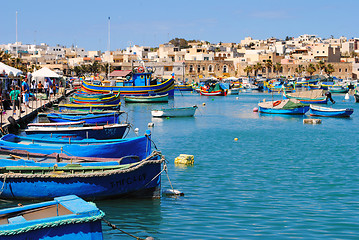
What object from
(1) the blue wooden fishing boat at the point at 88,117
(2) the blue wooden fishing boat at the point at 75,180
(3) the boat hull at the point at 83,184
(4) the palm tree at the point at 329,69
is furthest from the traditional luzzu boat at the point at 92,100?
(4) the palm tree at the point at 329,69

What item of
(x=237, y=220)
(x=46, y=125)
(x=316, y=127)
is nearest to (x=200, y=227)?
(x=237, y=220)

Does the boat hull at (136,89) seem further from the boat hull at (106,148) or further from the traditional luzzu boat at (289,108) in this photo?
the boat hull at (106,148)

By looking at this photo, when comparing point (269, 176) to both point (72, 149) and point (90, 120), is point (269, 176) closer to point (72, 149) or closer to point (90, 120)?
point (72, 149)

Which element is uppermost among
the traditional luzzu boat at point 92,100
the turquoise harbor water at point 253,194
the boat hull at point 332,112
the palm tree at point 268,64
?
the palm tree at point 268,64

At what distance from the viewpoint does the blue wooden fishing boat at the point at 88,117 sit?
93.1ft

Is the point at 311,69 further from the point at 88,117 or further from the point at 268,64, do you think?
the point at 88,117

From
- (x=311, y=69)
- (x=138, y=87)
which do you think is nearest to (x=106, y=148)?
(x=138, y=87)

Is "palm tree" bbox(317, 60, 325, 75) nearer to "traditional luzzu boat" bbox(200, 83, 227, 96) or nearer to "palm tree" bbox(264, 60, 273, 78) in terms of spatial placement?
"palm tree" bbox(264, 60, 273, 78)

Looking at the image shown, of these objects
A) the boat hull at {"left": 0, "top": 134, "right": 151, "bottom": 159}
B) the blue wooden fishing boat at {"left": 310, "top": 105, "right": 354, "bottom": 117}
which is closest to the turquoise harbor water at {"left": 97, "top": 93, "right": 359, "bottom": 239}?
the boat hull at {"left": 0, "top": 134, "right": 151, "bottom": 159}

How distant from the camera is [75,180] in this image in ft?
42.7

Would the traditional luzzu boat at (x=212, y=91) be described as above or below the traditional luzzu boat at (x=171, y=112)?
above

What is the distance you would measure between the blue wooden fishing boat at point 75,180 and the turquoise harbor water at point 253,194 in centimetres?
48

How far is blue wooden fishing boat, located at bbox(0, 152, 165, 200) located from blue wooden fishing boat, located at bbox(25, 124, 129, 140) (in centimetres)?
887

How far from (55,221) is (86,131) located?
15.2 m
